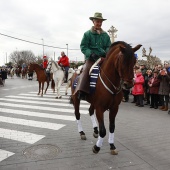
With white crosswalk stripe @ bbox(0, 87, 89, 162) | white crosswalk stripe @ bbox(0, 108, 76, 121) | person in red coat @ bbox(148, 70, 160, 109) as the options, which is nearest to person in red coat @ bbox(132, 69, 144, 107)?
person in red coat @ bbox(148, 70, 160, 109)

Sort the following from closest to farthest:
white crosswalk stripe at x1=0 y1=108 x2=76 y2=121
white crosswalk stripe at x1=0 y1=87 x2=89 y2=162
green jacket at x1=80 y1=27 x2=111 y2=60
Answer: green jacket at x1=80 y1=27 x2=111 y2=60 → white crosswalk stripe at x1=0 y1=87 x2=89 y2=162 → white crosswalk stripe at x1=0 y1=108 x2=76 y2=121

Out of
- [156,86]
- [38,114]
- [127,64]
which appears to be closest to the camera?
[127,64]

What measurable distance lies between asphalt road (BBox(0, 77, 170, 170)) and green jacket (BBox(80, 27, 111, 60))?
88.2 inches

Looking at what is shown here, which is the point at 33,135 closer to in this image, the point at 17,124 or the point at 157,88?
the point at 17,124

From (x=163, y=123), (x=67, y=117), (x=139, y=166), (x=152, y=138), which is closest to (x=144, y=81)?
(x=163, y=123)

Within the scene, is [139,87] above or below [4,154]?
above

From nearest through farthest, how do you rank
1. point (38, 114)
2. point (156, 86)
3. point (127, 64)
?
1. point (127, 64)
2. point (38, 114)
3. point (156, 86)

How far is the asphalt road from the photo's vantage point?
4035mm

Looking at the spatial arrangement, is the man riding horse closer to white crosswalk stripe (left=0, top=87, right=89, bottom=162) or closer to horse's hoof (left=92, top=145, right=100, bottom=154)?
horse's hoof (left=92, top=145, right=100, bottom=154)

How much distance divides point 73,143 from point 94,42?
8.37ft

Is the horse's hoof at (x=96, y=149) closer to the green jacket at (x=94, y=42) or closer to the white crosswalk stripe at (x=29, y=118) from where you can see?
the white crosswalk stripe at (x=29, y=118)

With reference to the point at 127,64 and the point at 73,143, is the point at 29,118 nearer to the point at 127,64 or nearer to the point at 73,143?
the point at 73,143

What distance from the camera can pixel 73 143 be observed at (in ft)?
16.9

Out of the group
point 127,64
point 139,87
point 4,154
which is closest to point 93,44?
point 127,64
